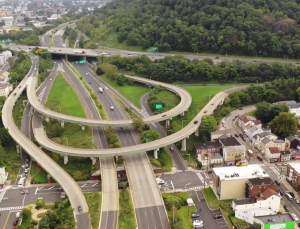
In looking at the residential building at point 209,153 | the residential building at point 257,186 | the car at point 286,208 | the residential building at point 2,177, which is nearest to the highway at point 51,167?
the residential building at point 2,177

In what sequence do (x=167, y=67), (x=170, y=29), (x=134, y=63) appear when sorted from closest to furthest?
(x=167, y=67) < (x=134, y=63) < (x=170, y=29)

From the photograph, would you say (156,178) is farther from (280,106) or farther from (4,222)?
(280,106)


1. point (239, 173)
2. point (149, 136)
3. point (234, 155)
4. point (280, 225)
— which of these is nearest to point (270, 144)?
point (234, 155)

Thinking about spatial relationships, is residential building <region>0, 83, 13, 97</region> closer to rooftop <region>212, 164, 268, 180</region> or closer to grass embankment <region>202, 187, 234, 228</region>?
grass embankment <region>202, 187, 234, 228</region>

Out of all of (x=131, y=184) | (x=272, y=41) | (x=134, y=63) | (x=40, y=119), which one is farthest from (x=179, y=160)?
(x=272, y=41)

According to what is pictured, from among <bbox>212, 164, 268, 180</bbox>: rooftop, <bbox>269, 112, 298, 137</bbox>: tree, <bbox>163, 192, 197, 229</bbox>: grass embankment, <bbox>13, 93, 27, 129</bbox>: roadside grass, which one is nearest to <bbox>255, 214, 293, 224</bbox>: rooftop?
<bbox>212, 164, 268, 180</bbox>: rooftop

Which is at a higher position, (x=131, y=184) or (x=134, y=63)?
(x=134, y=63)

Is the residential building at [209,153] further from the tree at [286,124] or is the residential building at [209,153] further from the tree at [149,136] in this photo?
the tree at [286,124]
